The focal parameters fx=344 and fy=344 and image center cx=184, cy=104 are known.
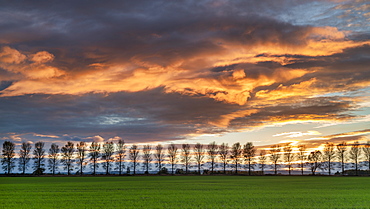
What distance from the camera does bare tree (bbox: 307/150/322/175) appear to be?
501 feet

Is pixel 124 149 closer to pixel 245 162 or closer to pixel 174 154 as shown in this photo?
pixel 174 154

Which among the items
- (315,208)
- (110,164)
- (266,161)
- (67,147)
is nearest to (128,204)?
(315,208)

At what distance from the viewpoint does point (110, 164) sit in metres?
138

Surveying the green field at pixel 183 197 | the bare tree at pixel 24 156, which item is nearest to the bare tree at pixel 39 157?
the bare tree at pixel 24 156

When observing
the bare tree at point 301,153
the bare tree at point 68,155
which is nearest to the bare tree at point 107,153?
the bare tree at point 68,155

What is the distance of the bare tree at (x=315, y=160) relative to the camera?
152625 millimetres

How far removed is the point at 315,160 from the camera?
507 feet

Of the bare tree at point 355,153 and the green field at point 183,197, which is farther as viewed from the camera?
the bare tree at point 355,153

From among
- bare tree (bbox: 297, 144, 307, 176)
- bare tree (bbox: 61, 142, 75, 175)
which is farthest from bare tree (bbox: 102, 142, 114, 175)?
bare tree (bbox: 297, 144, 307, 176)

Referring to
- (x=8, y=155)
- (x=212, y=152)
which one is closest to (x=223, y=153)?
(x=212, y=152)

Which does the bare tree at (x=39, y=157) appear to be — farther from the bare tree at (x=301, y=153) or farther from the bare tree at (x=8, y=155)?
the bare tree at (x=301, y=153)

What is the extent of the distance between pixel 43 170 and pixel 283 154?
337ft

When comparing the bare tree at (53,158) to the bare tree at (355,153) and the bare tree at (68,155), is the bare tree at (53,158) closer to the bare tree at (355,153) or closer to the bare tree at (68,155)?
the bare tree at (68,155)

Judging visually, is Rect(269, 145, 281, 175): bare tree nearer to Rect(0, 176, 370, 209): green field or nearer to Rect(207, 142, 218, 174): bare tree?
Rect(207, 142, 218, 174): bare tree
